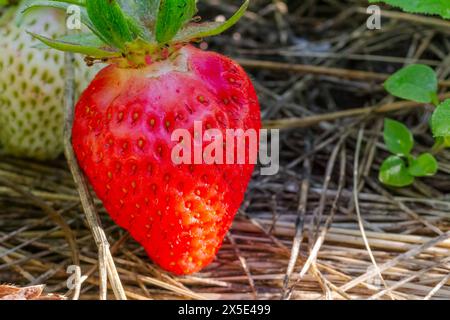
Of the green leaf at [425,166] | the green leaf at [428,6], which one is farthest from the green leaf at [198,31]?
the green leaf at [425,166]

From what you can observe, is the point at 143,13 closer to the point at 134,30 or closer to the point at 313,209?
the point at 134,30

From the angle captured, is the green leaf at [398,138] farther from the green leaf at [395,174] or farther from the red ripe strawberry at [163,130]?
the red ripe strawberry at [163,130]

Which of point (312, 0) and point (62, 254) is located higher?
point (312, 0)

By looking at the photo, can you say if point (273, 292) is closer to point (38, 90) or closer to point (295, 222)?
point (295, 222)

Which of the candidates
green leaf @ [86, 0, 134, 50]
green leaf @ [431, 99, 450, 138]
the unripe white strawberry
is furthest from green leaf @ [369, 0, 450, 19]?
the unripe white strawberry

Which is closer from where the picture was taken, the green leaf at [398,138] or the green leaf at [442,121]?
the green leaf at [442,121]

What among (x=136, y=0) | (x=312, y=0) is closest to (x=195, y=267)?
(x=136, y=0)

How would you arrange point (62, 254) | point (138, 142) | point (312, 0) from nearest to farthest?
point (138, 142)
point (62, 254)
point (312, 0)

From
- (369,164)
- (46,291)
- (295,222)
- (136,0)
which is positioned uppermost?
(136,0)

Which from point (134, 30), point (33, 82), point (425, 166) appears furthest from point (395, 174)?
point (33, 82)

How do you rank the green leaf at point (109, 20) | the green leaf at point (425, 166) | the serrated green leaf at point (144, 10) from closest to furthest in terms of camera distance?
the green leaf at point (109, 20)
the serrated green leaf at point (144, 10)
the green leaf at point (425, 166)
